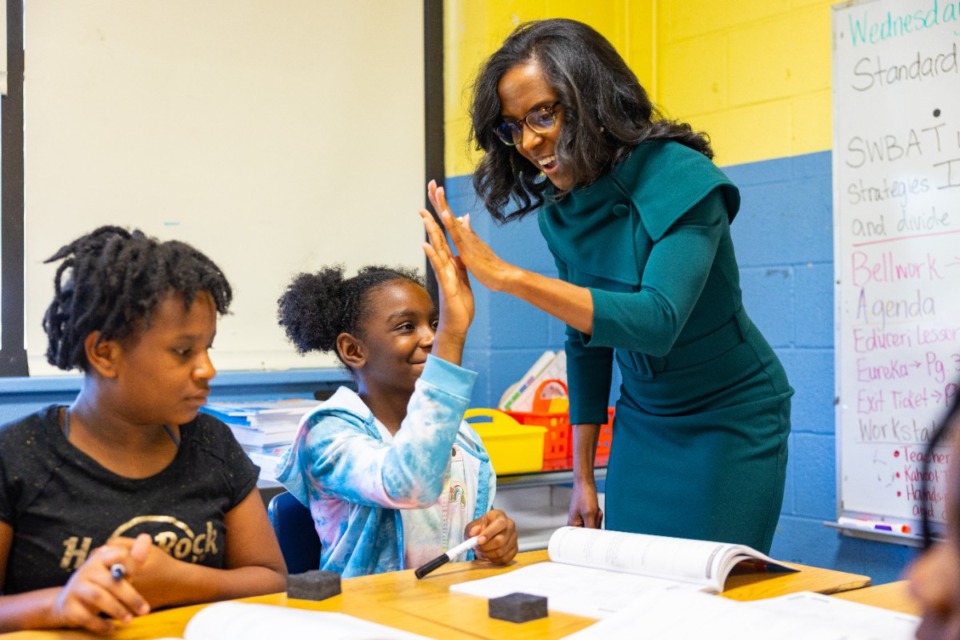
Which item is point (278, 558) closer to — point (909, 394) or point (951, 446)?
point (951, 446)

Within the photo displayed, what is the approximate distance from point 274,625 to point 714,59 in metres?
2.50

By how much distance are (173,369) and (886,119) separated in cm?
197

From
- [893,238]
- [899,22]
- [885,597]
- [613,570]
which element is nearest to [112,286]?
[613,570]

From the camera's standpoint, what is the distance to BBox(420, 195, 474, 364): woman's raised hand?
141cm

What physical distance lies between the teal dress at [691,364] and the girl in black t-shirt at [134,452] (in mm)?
650

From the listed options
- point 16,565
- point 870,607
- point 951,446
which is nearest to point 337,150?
point 16,565

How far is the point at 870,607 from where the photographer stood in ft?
3.53

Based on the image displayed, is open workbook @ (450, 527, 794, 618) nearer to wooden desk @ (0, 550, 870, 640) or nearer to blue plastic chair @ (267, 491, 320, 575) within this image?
wooden desk @ (0, 550, 870, 640)

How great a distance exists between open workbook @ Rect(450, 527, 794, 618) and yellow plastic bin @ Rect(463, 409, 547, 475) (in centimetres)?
94

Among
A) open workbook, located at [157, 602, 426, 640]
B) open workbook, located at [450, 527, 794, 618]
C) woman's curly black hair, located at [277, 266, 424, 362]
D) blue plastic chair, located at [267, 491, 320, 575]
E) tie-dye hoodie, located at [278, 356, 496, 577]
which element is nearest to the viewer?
open workbook, located at [157, 602, 426, 640]

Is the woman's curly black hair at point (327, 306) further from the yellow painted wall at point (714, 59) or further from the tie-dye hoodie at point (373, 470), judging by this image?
the yellow painted wall at point (714, 59)

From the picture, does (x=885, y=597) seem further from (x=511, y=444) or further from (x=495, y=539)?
(x=511, y=444)

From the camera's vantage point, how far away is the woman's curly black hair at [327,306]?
6.00 ft

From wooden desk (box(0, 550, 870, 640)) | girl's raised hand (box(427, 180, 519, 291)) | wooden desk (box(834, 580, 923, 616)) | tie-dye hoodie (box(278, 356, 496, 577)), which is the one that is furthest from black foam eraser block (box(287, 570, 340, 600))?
wooden desk (box(834, 580, 923, 616))
